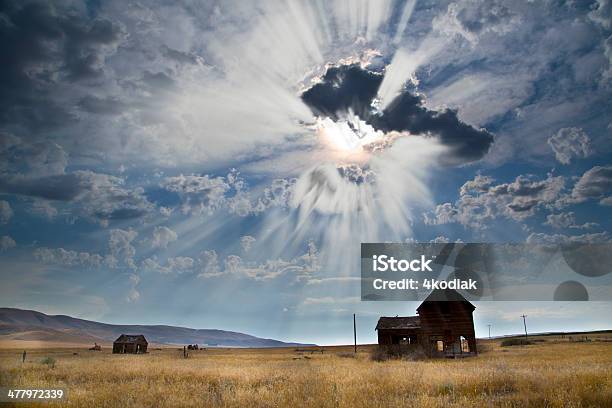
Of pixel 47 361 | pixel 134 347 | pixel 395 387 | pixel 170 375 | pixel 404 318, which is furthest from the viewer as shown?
pixel 134 347

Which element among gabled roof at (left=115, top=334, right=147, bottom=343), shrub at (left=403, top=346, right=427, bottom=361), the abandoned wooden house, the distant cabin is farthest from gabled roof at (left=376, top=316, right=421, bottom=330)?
gabled roof at (left=115, top=334, right=147, bottom=343)

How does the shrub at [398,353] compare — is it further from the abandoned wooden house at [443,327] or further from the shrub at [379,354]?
the abandoned wooden house at [443,327]

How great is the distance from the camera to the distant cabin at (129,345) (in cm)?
7588

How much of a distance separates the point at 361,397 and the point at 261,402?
2497 millimetres

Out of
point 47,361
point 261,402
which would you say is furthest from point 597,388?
point 47,361

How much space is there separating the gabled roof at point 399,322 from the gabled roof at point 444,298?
290 cm

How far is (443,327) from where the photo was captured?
40.8 metres

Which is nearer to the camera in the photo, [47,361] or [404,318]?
[47,361]

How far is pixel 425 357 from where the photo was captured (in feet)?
120

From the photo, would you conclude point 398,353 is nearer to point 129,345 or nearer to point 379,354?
point 379,354

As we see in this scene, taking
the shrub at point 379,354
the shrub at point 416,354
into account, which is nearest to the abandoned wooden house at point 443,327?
the shrub at point 416,354

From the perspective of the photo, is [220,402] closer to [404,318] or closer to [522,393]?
[522,393]

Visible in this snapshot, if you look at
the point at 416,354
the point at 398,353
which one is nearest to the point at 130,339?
the point at 398,353

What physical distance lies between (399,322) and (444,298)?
5.78 m
